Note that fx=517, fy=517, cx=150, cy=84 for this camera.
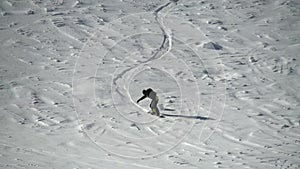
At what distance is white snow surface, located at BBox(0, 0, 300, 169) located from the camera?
11586 millimetres

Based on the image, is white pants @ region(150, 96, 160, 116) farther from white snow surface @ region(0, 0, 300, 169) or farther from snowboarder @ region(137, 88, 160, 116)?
white snow surface @ region(0, 0, 300, 169)

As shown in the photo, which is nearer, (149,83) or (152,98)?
(152,98)

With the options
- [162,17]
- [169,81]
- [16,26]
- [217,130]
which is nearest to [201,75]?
[169,81]

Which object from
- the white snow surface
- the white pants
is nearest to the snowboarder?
the white pants

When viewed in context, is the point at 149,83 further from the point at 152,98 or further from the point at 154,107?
the point at 152,98

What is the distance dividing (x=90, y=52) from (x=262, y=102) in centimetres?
637

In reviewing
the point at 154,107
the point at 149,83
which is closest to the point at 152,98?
the point at 154,107

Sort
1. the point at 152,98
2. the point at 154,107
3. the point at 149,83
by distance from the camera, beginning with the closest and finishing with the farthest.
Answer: the point at 152,98
the point at 154,107
the point at 149,83

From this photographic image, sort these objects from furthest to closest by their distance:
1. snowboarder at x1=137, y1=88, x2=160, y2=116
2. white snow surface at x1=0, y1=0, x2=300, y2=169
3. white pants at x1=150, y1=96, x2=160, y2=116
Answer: white pants at x1=150, y1=96, x2=160, y2=116 < snowboarder at x1=137, y1=88, x2=160, y2=116 < white snow surface at x1=0, y1=0, x2=300, y2=169

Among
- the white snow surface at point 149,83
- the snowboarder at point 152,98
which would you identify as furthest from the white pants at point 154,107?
the white snow surface at point 149,83

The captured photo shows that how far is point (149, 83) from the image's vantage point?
50.5 feet

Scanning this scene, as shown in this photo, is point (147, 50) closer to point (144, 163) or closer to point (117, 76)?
point (117, 76)

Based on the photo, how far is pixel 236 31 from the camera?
18.9m

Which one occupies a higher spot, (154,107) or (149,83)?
(149,83)
